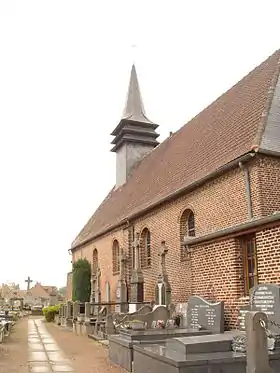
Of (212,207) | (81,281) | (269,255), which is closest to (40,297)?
(81,281)

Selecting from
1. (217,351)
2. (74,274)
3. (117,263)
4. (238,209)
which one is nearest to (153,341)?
(217,351)

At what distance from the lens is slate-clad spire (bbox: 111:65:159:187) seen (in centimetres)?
3000

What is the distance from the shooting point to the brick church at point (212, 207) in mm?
10078

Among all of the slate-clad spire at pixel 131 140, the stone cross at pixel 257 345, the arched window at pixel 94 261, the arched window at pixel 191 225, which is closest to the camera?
the stone cross at pixel 257 345

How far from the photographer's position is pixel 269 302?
7.99m

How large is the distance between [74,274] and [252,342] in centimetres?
2359

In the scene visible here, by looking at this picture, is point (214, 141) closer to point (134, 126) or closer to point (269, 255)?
point (269, 255)

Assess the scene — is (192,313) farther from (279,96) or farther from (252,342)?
(279,96)

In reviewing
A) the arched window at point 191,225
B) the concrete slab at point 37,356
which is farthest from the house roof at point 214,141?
the concrete slab at point 37,356

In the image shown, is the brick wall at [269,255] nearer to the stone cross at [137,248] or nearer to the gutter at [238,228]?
the gutter at [238,228]

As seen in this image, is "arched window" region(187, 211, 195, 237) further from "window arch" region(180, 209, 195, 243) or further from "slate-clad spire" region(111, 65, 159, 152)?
"slate-clad spire" region(111, 65, 159, 152)

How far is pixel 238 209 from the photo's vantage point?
13141 millimetres

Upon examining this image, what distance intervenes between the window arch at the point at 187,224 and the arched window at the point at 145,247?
3.64 meters

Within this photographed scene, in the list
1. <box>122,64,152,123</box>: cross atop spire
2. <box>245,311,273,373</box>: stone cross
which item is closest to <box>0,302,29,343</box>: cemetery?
<box>245,311,273,373</box>: stone cross
